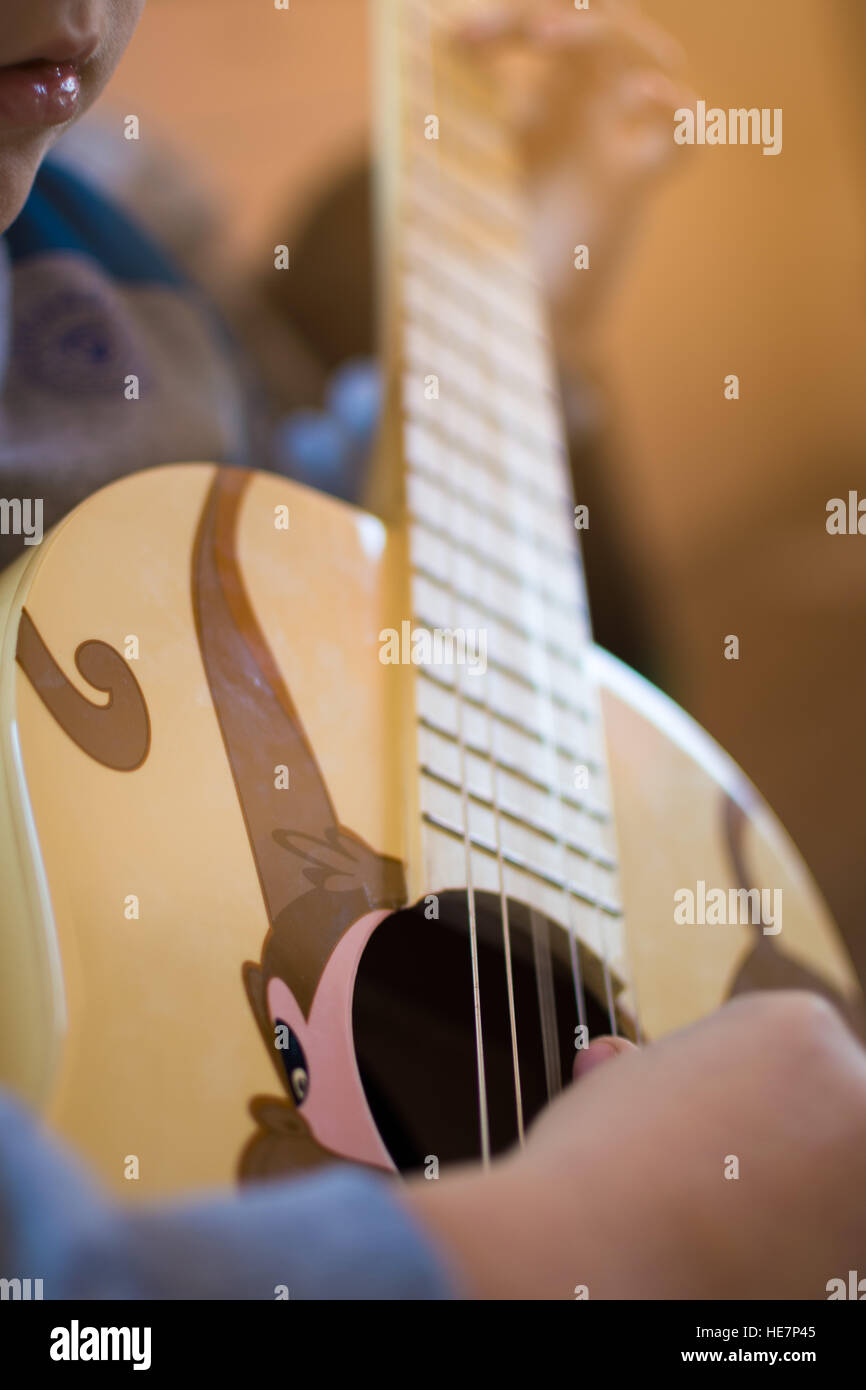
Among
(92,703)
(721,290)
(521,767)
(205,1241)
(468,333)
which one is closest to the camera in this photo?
(205,1241)

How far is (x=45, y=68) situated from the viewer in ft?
1.10

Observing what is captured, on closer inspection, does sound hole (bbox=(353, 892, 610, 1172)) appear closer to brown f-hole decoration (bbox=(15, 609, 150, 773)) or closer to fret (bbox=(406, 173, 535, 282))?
brown f-hole decoration (bbox=(15, 609, 150, 773))

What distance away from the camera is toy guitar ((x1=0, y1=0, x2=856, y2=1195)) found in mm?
267

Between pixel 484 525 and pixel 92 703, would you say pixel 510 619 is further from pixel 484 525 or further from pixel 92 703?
pixel 92 703

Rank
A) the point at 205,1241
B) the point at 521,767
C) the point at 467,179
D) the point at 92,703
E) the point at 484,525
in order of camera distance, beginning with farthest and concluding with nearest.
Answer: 1. the point at 467,179
2. the point at 484,525
3. the point at 521,767
4. the point at 92,703
5. the point at 205,1241

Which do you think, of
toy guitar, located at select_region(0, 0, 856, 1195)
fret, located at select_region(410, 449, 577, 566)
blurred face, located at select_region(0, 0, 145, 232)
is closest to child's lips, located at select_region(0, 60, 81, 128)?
blurred face, located at select_region(0, 0, 145, 232)

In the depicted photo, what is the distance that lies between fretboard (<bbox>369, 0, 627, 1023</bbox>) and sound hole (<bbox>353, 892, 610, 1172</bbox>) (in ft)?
0.05

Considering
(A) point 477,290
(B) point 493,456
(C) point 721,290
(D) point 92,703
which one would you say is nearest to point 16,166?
(D) point 92,703

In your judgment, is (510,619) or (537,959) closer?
(537,959)

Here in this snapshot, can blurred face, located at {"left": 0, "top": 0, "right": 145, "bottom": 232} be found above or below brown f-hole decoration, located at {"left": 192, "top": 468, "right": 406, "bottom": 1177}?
above

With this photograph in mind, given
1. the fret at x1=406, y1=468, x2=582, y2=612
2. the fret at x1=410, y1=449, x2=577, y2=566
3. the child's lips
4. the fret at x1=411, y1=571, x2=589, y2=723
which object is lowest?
the fret at x1=411, y1=571, x2=589, y2=723

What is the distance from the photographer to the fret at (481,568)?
1.55ft

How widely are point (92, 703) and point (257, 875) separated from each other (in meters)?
0.07

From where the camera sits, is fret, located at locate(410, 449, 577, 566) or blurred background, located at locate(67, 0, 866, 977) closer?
fret, located at locate(410, 449, 577, 566)
